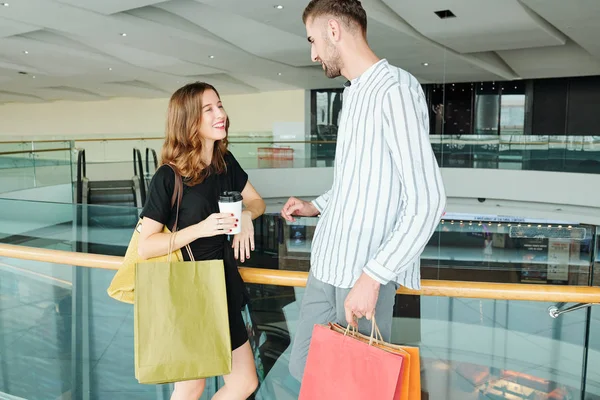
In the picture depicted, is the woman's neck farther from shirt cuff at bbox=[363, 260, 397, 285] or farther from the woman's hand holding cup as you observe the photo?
shirt cuff at bbox=[363, 260, 397, 285]

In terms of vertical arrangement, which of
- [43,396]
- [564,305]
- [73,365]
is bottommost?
[43,396]

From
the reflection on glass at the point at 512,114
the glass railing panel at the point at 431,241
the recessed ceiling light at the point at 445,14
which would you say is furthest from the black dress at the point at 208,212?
the reflection on glass at the point at 512,114

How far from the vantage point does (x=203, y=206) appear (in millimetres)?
1583

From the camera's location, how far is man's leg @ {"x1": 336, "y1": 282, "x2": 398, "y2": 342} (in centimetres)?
128

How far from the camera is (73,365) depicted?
2.26 metres

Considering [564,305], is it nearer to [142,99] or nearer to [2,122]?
[142,99]

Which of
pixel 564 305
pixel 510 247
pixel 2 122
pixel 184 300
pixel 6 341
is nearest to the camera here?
pixel 184 300

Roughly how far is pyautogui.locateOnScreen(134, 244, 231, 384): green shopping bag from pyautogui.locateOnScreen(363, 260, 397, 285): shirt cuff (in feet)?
1.76

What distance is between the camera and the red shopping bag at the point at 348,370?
1141 millimetres

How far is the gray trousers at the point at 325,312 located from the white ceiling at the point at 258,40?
7.13 meters

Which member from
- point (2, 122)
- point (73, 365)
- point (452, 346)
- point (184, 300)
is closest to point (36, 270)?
point (73, 365)

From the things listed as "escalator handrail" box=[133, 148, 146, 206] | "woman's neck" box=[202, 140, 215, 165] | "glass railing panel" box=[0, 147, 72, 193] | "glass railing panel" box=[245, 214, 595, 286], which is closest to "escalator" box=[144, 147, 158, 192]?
"escalator handrail" box=[133, 148, 146, 206]

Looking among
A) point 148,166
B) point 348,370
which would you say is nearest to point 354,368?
point 348,370

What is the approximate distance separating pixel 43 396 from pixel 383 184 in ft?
6.25
